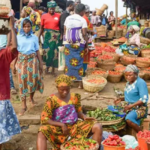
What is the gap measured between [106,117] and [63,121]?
1.05m

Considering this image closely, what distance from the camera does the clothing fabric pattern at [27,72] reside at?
5.81 m

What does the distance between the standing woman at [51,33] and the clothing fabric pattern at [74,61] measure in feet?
3.20

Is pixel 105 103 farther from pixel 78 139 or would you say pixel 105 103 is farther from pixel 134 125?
pixel 78 139

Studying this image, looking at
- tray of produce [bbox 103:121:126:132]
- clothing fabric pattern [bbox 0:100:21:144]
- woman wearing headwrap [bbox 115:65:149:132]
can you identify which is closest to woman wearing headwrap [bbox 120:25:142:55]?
woman wearing headwrap [bbox 115:65:149:132]

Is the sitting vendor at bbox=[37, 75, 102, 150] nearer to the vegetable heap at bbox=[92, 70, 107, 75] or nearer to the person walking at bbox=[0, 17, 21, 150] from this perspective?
the person walking at bbox=[0, 17, 21, 150]

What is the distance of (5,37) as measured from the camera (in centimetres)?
644

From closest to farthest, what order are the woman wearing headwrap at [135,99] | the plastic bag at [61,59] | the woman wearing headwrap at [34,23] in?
the woman wearing headwrap at [135,99], the plastic bag at [61,59], the woman wearing headwrap at [34,23]

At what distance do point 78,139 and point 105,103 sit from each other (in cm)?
273

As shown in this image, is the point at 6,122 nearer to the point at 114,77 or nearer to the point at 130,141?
the point at 130,141

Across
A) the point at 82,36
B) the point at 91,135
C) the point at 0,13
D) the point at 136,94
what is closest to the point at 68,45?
the point at 82,36

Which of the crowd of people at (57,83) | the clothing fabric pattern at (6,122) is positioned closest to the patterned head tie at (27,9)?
the crowd of people at (57,83)

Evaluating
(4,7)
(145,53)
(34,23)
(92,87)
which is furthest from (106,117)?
(145,53)

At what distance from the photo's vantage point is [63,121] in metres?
4.10

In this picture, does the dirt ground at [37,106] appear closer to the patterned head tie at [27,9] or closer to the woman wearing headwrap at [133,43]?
the patterned head tie at [27,9]
